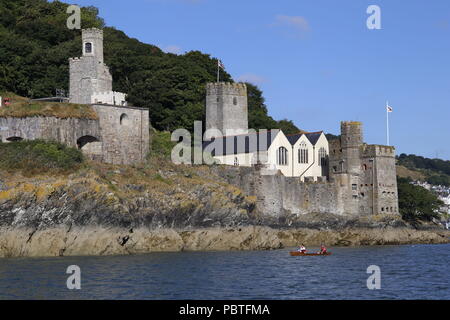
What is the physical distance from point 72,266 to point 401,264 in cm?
1922

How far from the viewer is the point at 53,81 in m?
66.2

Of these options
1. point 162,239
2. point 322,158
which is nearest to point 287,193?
point 322,158

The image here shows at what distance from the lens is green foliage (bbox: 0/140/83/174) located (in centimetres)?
4884

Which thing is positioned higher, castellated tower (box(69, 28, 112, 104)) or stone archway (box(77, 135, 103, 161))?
castellated tower (box(69, 28, 112, 104))

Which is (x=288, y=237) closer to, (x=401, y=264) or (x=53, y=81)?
(x=401, y=264)

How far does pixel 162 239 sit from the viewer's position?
50812 mm

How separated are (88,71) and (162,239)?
54.9 ft

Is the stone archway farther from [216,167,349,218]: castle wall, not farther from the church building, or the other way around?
the church building

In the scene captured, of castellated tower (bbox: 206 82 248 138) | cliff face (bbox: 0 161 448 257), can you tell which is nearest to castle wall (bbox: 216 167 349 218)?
cliff face (bbox: 0 161 448 257)

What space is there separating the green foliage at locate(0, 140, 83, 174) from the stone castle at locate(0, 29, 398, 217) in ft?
8.23

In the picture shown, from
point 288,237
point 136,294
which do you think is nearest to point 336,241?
point 288,237

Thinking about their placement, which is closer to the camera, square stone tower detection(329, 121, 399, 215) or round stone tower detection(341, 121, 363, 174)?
square stone tower detection(329, 121, 399, 215)
